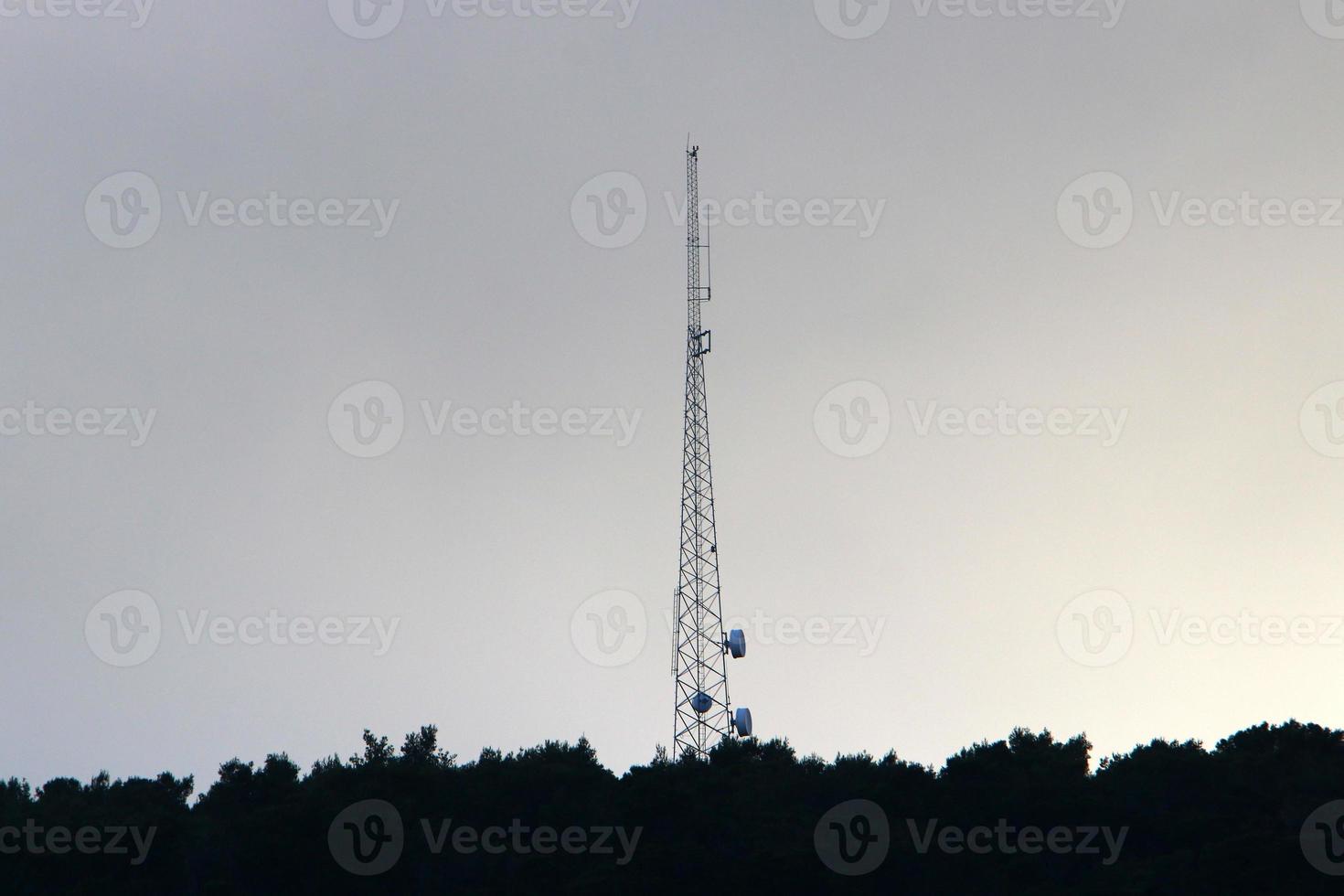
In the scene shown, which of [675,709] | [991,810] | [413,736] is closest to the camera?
[675,709]

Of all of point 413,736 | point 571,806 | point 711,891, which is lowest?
point 711,891

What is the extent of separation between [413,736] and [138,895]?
64.4ft

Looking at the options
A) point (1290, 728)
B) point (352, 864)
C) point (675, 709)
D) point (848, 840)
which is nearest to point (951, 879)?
point (848, 840)

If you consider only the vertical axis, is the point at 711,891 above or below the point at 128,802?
below

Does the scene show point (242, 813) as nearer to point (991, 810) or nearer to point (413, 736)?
point (413, 736)

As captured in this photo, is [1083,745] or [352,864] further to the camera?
[1083,745]

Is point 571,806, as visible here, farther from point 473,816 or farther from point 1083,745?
point 1083,745

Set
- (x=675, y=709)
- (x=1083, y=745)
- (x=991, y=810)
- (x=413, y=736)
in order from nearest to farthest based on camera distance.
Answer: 1. (x=675, y=709)
2. (x=991, y=810)
3. (x=1083, y=745)
4. (x=413, y=736)

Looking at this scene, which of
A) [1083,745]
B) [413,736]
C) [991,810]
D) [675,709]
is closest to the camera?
[675,709]

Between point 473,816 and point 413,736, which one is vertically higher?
point 413,736

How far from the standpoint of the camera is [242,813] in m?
72.6

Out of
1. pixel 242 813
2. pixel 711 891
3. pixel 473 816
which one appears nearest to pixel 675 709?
pixel 711 891

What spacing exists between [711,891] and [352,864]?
17459mm

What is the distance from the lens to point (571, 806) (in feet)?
236
